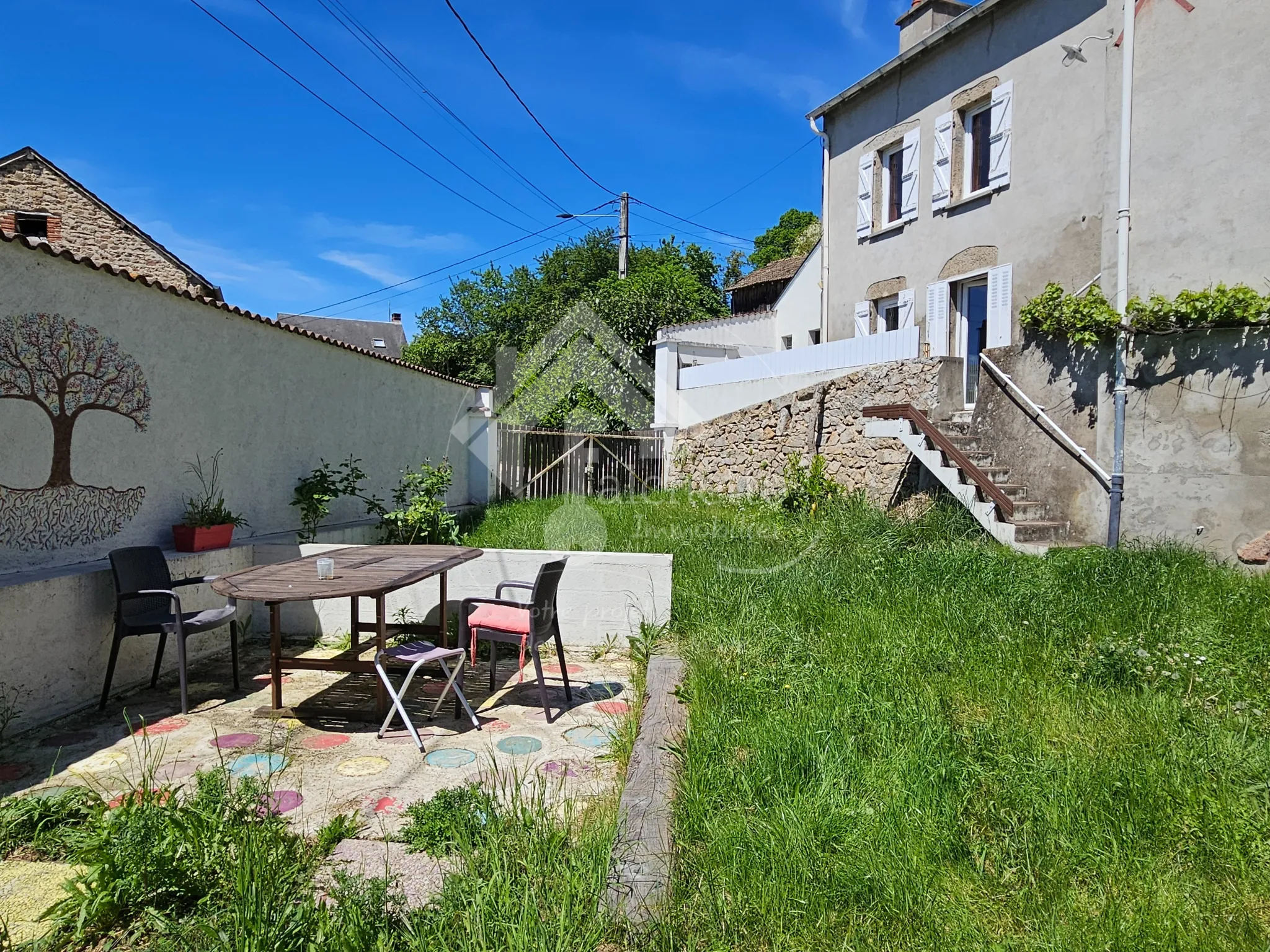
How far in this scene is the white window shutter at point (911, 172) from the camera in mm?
11984

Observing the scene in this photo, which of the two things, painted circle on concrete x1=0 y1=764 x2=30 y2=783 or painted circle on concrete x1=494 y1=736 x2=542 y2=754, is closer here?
painted circle on concrete x1=0 y1=764 x2=30 y2=783

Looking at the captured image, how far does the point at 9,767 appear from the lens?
3.75 metres

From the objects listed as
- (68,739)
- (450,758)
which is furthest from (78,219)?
(450,758)

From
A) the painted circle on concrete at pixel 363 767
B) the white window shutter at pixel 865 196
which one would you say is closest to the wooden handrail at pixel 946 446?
the white window shutter at pixel 865 196

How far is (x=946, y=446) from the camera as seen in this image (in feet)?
31.2

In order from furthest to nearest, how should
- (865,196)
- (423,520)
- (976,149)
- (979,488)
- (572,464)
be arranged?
(572,464)
(865,196)
(976,149)
(979,488)
(423,520)

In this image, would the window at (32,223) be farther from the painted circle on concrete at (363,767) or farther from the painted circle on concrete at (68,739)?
the painted circle on concrete at (363,767)

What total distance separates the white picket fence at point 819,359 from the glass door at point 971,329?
83 centimetres

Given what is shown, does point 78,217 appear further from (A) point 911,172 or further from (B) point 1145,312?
(B) point 1145,312

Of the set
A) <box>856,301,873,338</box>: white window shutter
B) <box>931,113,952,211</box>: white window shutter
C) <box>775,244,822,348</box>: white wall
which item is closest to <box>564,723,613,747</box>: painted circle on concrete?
<box>931,113,952,211</box>: white window shutter

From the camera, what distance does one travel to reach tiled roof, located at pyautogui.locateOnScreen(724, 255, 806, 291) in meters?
26.1

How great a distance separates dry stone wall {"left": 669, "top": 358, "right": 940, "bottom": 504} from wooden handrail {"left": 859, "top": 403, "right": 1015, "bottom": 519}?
0.53 metres

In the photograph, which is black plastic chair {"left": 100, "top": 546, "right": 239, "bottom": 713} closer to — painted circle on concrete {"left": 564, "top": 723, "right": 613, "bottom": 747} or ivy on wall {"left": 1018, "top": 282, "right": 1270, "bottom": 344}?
painted circle on concrete {"left": 564, "top": 723, "right": 613, "bottom": 747}

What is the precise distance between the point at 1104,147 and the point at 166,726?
417 inches
